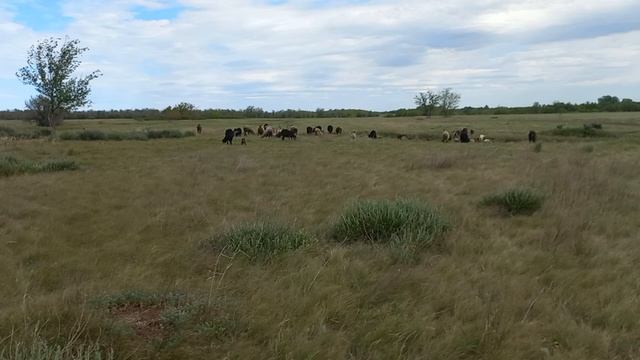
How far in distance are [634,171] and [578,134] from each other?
83.1ft

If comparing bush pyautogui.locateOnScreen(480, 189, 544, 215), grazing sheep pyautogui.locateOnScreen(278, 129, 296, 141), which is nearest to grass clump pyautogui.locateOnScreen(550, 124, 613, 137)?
grazing sheep pyautogui.locateOnScreen(278, 129, 296, 141)

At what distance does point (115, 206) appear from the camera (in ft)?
38.2

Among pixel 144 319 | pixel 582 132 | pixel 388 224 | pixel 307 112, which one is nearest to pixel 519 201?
pixel 388 224

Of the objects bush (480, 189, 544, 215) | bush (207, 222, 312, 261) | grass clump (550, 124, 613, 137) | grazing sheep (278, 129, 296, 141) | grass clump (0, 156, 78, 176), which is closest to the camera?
bush (207, 222, 312, 261)

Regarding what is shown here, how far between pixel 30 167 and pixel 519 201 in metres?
15.3

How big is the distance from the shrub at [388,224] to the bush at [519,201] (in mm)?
2402

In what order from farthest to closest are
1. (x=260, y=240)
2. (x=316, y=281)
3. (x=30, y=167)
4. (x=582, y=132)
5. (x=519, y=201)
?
1. (x=582, y=132)
2. (x=30, y=167)
3. (x=519, y=201)
4. (x=260, y=240)
5. (x=316, y=281)

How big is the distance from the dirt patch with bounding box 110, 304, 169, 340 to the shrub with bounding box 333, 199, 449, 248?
11.2ft

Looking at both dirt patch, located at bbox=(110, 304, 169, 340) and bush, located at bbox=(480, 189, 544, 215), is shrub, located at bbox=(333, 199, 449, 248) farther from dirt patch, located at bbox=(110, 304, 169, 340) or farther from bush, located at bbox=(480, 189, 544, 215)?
dirt patch, located at bbox=(110, 304, 169, 340)

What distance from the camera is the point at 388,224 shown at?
7699mm

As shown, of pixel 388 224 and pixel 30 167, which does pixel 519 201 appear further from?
pixel 30 167

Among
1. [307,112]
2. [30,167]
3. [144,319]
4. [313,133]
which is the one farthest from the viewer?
[307,112]

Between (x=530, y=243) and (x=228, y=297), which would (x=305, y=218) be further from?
(x=228, y=297)

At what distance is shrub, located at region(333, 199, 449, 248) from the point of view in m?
7.33
